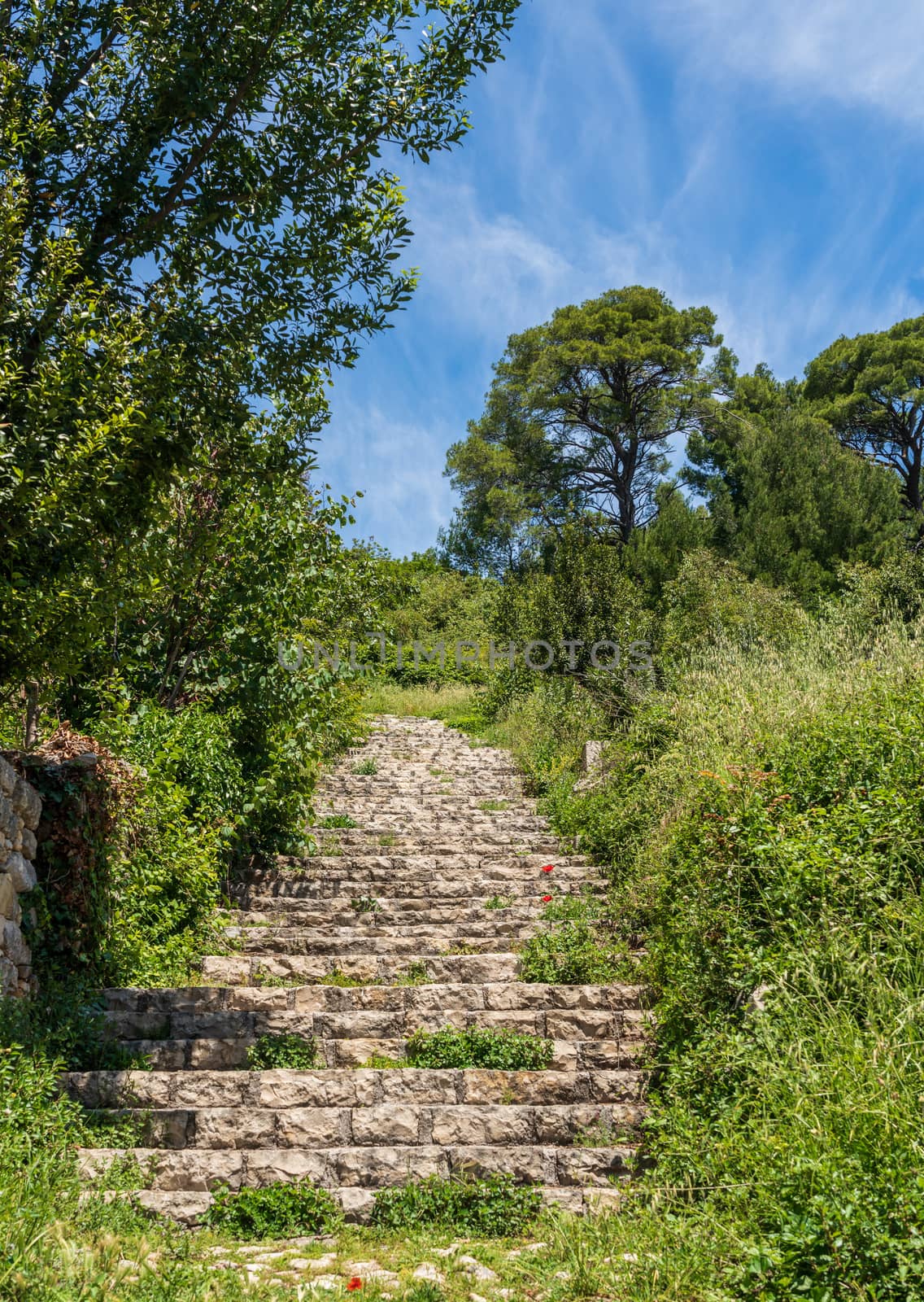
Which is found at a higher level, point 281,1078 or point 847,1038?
point 847,1038

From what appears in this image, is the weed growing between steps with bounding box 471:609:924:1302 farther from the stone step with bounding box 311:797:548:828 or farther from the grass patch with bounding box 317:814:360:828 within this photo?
the grass patch with bounding box 317:814:360:828

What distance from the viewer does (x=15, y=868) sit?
537cm

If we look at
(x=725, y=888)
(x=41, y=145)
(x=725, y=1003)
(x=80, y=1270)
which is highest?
(x=41, y=145)

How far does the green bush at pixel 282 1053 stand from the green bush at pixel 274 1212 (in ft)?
3.64

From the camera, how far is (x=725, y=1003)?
4930 millimetres

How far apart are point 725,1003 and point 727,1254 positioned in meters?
1.84

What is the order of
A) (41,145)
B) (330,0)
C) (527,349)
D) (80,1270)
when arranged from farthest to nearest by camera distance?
(527,349)
(330,0)
(41,145)
(80,1270)

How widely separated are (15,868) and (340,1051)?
2.27m

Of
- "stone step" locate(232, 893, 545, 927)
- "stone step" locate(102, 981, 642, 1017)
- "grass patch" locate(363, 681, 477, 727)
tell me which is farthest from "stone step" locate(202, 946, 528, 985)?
"grass patch" locate(363, 681, 477, 727)

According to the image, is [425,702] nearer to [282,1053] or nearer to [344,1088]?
[282,1053]

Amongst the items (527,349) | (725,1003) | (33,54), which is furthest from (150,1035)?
(527,349)

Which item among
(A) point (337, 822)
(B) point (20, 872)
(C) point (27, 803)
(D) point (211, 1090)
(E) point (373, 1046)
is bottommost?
(D) point (211, 1090)

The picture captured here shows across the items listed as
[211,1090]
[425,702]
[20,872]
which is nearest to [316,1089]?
[211,1090]

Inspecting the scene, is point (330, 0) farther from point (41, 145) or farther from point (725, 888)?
point (725, 888)
